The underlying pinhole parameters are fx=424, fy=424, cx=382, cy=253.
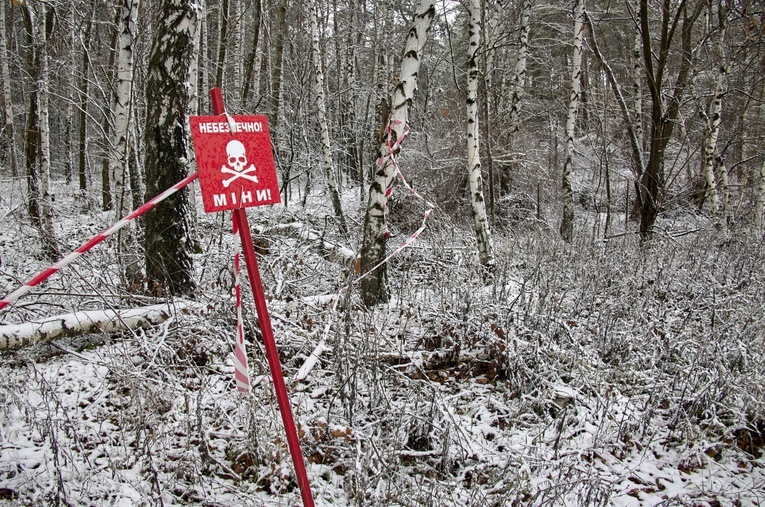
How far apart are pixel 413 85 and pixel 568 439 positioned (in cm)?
355

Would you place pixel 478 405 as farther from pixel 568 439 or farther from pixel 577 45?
pixel 577 45

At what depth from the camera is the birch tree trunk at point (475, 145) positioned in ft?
18.5

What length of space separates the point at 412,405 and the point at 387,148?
258cm

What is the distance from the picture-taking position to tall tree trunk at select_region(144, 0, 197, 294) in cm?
420

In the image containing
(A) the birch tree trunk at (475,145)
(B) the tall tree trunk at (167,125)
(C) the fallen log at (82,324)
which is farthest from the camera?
(A) the birch tree trunk at (475,145)

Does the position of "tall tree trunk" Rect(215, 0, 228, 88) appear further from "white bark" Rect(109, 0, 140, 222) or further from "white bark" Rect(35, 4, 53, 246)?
"white bark" Rect(109, 0, 140, 222)

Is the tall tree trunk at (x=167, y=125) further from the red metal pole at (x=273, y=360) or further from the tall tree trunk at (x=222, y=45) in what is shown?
the tall tree trunk at (x=222, y=45)

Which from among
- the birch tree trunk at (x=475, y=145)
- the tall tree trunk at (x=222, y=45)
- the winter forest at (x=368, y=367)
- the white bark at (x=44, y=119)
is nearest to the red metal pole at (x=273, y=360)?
the winter forest at (x=368, y=367)

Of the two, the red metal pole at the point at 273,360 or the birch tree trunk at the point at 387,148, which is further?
the birch tree trunk at the point at 387,148

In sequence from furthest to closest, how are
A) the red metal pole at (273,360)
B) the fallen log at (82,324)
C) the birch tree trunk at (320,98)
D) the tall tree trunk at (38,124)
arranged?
the birch tree trunk at (320,98) → the tall tree trunk at (38,124) → the fallen log at (82,324) → the red metal pole at (273,360)

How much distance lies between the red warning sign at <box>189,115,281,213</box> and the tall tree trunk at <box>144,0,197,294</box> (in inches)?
97.1

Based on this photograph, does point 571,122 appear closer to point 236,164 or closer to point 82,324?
point 236,164

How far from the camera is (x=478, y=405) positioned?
3238 millimetres

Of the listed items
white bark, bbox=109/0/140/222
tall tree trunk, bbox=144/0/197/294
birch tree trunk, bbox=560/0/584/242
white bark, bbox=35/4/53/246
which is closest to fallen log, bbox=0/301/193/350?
tall tree trunk, bbox=144/0/197/294
